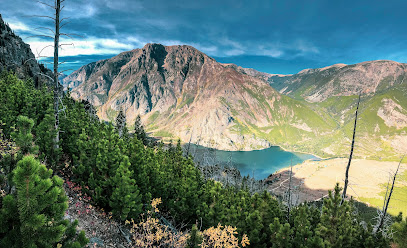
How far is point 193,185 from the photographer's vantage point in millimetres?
25000

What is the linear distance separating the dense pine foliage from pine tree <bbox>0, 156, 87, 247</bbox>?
0.07 ft

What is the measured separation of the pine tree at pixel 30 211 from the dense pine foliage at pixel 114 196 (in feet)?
0.07

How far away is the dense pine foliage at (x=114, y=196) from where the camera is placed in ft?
18.6

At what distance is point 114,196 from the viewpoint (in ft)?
54.8

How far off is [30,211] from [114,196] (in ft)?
39.6

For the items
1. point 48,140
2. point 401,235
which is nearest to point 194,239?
point 48,140

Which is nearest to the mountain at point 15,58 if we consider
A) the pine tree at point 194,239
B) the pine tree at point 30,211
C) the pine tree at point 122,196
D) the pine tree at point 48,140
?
the pine tree at point 48,140

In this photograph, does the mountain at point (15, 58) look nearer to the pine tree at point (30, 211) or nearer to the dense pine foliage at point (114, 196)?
the dense pine foliage at point (114, 196)

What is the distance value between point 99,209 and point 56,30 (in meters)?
14.6

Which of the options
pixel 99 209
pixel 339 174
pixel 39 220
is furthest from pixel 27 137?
pixel 339 174

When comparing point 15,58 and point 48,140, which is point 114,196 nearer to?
point 48,140

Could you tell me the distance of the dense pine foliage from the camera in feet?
18.6

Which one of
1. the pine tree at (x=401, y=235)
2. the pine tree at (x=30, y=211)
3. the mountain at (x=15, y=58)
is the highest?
the mountain at (x=15, y=58)

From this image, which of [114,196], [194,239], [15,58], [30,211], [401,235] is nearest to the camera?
[30,211]
